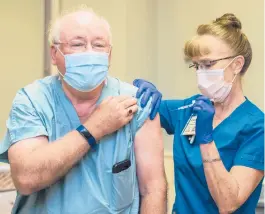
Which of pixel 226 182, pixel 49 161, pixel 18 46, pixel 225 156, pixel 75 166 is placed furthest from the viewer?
pixel 18 46

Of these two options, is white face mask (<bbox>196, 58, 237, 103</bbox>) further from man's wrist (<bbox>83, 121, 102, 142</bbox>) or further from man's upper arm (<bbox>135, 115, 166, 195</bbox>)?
man's wrist (<bbox>83, 121, 102, 142</bbox>)

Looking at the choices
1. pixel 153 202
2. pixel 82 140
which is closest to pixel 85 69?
pixel 82 140

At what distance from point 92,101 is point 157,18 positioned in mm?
1472

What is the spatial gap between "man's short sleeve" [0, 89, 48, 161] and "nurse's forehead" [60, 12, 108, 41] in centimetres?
26

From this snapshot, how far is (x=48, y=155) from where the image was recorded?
120cm

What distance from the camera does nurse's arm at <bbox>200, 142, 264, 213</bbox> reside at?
140 centimetres

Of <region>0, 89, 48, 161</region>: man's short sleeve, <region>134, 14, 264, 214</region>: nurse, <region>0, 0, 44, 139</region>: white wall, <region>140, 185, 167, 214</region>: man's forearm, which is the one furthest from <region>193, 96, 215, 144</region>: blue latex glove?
<region>0, 0, 44, 139</region>: white wall

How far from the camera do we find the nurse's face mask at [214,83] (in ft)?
5.39

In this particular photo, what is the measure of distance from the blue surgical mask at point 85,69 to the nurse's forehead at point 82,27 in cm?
6

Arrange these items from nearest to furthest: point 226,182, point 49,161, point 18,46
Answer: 1. point 49,161
2. point 226,182
3. point 18,46

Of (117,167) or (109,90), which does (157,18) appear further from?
(117,167)

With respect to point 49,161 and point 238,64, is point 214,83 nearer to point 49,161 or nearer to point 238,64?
point 238,64

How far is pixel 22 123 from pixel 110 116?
0.93 feet

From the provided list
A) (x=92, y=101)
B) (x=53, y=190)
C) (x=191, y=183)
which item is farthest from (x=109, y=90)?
(x=191, y=183)
